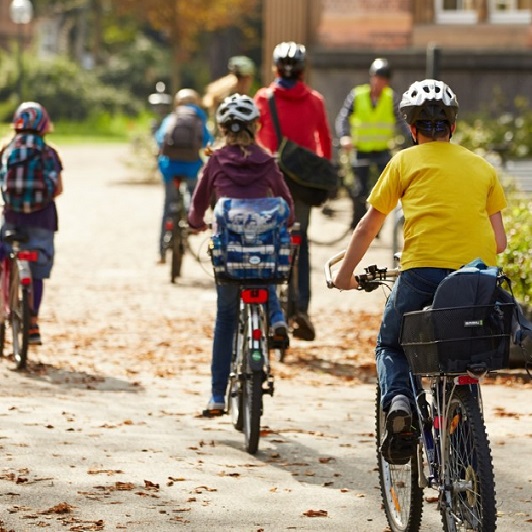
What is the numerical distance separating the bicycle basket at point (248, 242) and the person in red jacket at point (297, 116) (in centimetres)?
276

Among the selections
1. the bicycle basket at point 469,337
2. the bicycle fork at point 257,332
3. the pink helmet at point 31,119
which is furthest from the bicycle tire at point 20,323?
the bicycle basket at point 469,337

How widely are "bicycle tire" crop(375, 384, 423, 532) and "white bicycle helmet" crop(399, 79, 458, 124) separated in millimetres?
1036

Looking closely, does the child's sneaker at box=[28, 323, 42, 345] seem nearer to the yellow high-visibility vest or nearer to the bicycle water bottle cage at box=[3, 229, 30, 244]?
the bicycle water bottle cage at box=[3, 229, 30, 244]

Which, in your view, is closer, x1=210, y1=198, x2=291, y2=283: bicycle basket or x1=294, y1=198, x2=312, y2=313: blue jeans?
x1=210, y1=198, x2=291, y2=283: bicycle basket

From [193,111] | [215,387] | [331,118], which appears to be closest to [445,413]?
[215,387]

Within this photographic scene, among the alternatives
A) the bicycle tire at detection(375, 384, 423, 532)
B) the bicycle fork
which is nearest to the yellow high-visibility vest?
the bicycle fork

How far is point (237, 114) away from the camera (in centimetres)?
824

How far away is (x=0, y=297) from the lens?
1081 centimetres

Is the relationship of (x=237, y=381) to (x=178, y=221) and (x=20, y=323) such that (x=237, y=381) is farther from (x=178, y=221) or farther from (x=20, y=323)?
(x=178, y=221)

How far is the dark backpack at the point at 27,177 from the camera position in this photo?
400 inches

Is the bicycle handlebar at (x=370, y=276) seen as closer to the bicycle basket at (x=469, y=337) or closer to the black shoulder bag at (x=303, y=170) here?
the bicycle basket at (x=469, y=337)

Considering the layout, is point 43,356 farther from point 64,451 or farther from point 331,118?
point 331,118

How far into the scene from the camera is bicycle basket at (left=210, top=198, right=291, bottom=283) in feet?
25.9

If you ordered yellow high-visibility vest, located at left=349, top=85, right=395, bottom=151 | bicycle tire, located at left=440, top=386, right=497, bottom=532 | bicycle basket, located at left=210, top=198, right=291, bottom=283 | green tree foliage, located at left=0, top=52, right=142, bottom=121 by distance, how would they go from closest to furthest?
bicycle tire, located at left=440, top=386, right=497, bottom=532
bicycle basket, located at left=210, top=198, right=291, bottom=283
yellow high-visibility vest, located at left=349, top=85, right=395, bottom=151
green tree foliage, located at left=0, top=52, right=142, bottom=121
